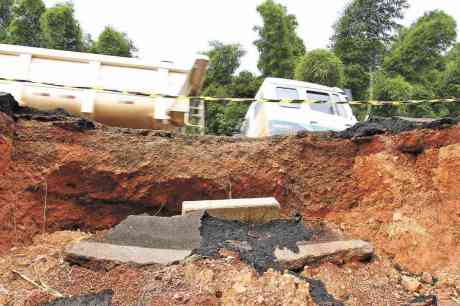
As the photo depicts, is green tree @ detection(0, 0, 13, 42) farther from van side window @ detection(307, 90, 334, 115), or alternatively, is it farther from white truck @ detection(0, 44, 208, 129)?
van side window @ detection(307, 90, 334, 115)

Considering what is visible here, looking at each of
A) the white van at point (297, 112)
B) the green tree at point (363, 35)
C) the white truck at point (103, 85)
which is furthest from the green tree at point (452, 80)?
the white truck at point (103, 85)

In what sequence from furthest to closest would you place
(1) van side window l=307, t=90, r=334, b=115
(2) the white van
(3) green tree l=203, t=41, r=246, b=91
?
(3) green tree l=203, t=41, r=246, b=91 < (1) van side window l=307, t=90, r=334, b=115 < (2) the white van

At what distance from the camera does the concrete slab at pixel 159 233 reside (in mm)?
3377

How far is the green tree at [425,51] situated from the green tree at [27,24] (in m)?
15.7

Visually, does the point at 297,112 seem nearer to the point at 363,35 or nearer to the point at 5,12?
the point at 363,35

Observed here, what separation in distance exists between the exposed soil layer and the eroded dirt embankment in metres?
0.69

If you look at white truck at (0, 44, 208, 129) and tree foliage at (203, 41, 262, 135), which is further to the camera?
tree foliage at (203, 41, 262, 135)

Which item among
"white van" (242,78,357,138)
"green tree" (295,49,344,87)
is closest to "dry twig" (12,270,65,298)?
"white van" (242,78,357,138)

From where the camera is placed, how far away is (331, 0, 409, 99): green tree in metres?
18.9

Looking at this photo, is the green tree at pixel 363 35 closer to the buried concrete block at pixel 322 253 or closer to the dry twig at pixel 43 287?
the buried concrete block at pixel 322 253

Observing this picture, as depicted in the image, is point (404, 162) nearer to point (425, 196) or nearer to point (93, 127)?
point (425, 196)

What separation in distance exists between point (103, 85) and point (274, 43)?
12.0 meters

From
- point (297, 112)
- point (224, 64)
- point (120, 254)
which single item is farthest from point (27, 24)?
point (120, 254)

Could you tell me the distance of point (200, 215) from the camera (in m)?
3.71
